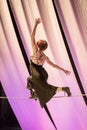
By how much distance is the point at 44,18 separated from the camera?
5.56 metres

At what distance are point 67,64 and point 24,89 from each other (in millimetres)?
744

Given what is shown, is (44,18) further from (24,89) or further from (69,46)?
(24,89)

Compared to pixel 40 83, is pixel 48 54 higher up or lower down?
higher up

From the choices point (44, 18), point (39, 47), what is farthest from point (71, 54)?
point (39, 47)

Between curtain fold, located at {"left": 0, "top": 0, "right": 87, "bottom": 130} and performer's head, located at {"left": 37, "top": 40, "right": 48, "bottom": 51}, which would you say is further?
curtain fold, located at {"left": 0, "top": 0, "right": 87, "bottom": 130}

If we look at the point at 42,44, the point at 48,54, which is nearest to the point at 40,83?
the point at 42,44

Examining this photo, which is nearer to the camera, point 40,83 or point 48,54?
point 40,83

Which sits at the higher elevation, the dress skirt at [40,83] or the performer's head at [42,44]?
the performer's head at [42,44]

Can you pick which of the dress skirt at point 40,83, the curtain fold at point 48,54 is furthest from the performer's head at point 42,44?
the curtain fold at point 48,54

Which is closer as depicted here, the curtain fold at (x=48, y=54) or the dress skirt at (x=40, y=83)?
the dress skirt at (x=40, y=83)

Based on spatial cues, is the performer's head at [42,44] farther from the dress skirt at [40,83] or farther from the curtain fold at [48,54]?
the curtain fold at [48,54]

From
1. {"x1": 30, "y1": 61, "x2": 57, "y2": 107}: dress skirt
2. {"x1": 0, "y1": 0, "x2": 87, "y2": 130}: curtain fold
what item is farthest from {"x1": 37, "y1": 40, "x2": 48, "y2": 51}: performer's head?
{"x1": 0, "y1": 0, "x2": 87, "y2": 130}: curtain fold

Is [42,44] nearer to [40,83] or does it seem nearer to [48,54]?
[40,83]

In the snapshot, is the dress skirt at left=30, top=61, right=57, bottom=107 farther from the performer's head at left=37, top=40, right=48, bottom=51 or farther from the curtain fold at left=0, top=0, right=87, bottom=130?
the curtain fold at left=0, top=0, right=87, bottom=130
